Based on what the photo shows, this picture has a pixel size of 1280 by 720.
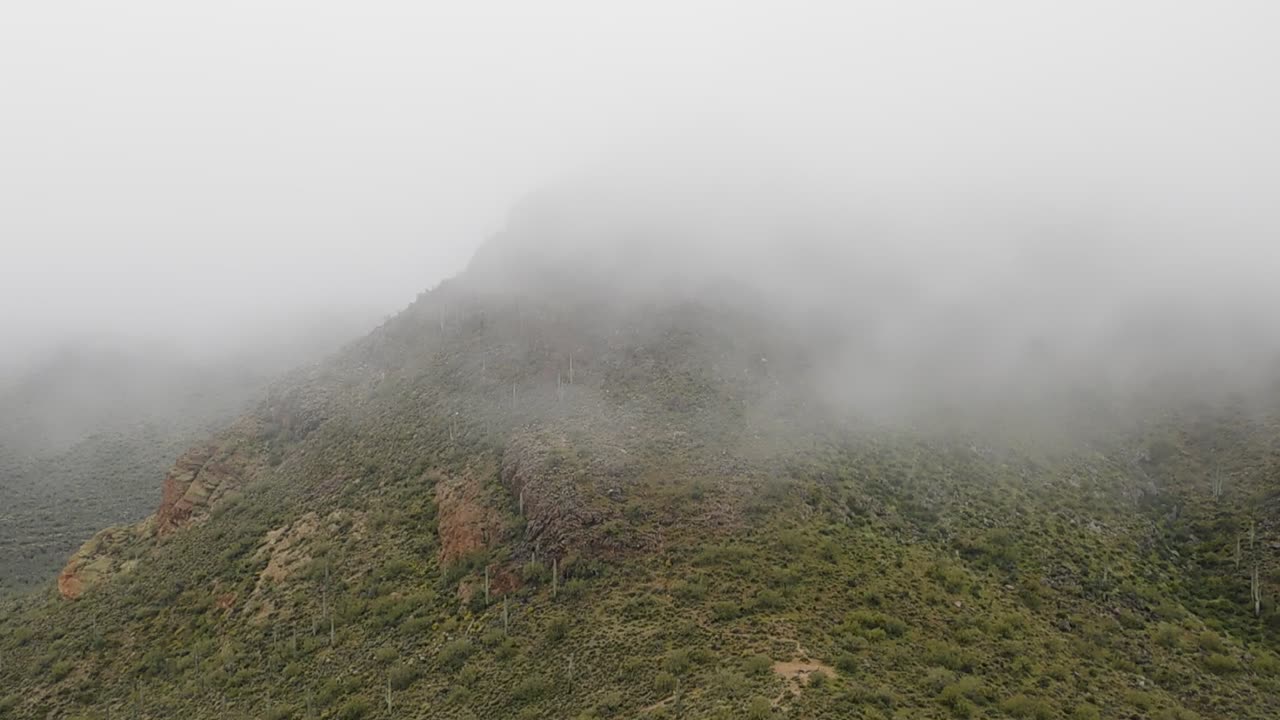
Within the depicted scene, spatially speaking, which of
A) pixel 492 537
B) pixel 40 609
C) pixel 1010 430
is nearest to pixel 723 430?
pixel 492 537

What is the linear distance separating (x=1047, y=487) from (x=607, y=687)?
95.0 ft

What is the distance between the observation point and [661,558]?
3259 centimetres

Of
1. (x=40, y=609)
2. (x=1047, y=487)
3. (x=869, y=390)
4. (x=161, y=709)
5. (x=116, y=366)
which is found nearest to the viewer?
(x=161, y=709)

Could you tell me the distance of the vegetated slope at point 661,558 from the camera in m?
26.7

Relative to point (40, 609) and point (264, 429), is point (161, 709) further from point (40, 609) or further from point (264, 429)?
point (264, 429)

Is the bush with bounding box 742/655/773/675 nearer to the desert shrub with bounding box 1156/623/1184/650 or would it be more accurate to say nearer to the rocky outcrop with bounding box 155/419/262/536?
the desert shrub with bounding box 1156/623/1184/650

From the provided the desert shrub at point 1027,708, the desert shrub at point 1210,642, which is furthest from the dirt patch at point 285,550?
the desert shrub at point 1210,642

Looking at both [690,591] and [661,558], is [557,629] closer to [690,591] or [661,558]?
[690,591]

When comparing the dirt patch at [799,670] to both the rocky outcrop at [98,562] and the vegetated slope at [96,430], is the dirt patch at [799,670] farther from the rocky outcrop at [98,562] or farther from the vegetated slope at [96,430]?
the vegetated slope at [96,430]

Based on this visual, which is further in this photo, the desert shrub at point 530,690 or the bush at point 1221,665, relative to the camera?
the bush at point 1221,665

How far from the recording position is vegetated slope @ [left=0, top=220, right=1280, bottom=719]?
26703 millimetres

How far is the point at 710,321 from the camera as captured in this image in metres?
56.2

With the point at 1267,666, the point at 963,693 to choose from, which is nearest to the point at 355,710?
the point at 963,693

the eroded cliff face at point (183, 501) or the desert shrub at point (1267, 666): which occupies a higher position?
the eroded cliff face at point (183, 501)
